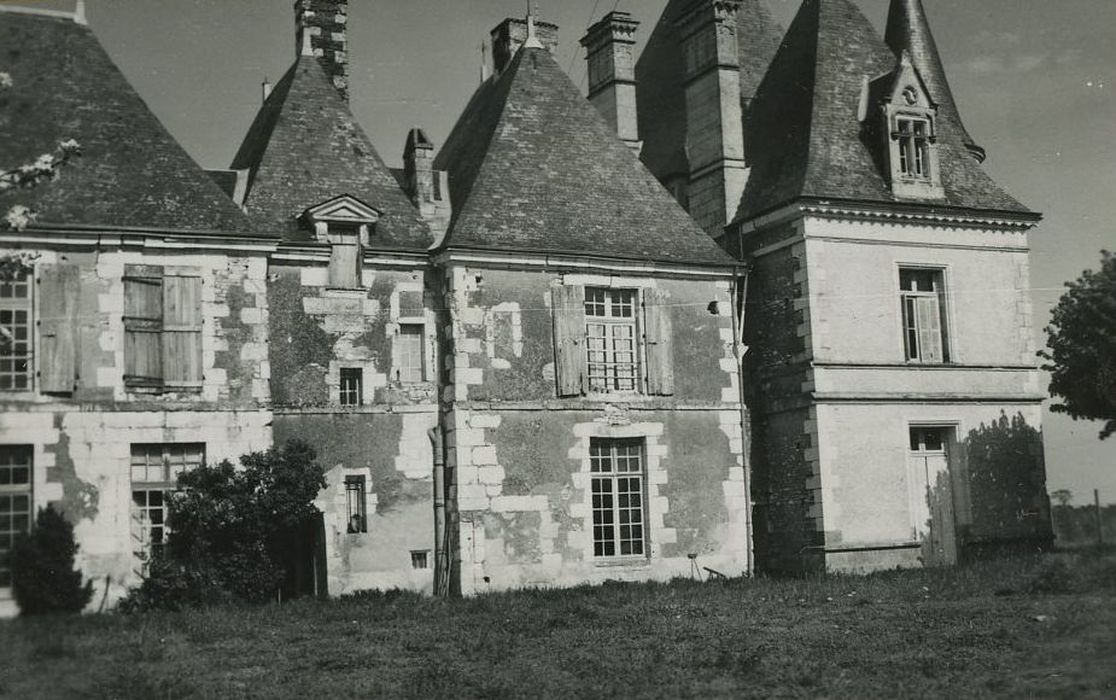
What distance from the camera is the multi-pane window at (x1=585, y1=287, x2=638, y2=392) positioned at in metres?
20.8

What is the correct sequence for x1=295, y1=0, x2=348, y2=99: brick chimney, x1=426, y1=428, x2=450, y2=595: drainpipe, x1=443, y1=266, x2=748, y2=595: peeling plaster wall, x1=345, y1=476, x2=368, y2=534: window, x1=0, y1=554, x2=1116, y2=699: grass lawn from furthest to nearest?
x1=295, y1=0, x2=348, y2=99: brick chimney → x1=443, y1=266, x2=748, y2=595: peeling plaster wall → x1=426, y1=428, x2=450, y2=595: drainpipe → x1=345, y1=476, x2=368, y2=534: window → x1=0, y1=554, x2=1116, y2=699: grass lawn

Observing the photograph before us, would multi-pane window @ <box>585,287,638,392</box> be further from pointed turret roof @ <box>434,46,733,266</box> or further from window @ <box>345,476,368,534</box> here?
window @ <box>345,476,368,534</box>

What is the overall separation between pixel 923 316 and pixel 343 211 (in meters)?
9.95

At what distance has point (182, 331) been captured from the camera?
18.3 meters

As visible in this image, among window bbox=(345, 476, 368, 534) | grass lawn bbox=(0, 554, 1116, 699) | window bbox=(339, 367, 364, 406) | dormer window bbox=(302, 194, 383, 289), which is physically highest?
dormer window bbox=(302, 194, 383, 289)

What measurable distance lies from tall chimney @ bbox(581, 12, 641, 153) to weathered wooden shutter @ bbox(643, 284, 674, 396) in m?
4.54

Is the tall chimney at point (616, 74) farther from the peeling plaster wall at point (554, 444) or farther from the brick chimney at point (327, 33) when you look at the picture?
the brick chimney at point (327, 33)

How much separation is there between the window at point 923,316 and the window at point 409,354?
27.0ft

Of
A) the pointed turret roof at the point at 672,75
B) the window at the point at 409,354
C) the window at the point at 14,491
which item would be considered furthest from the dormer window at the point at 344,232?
the pointed turret roof at the point at 672,75

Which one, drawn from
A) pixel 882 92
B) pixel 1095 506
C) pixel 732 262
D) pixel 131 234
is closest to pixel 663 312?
pixel 732 262

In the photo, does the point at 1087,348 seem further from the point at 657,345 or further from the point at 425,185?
the point at 425,185

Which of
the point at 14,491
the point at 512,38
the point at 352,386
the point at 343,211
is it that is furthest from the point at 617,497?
the point at 512,38

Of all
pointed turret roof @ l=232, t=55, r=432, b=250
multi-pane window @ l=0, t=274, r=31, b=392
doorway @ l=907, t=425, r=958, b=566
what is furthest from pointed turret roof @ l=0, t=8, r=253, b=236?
doorway @ l=907, t=425, r=958, b=566

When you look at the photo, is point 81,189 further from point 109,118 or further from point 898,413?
point 898,413
